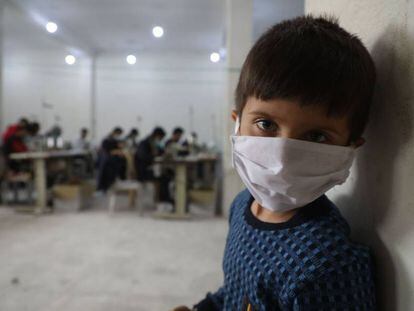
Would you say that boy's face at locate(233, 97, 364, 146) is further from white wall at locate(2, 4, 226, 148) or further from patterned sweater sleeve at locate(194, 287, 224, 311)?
white wall at locate(2, 4, 226, 148)

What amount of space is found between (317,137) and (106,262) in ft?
8.56

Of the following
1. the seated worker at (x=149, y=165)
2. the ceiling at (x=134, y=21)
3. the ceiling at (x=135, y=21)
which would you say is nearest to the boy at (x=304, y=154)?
the ceiling at (x=135, y=21)

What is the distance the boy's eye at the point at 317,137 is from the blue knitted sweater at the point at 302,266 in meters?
0.11

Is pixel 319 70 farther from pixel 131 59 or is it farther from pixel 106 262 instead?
pixel 131 59

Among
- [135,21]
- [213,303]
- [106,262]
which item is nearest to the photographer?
[213,303]

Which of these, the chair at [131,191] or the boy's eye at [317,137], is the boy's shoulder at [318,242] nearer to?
the boy's eye at [317,137]

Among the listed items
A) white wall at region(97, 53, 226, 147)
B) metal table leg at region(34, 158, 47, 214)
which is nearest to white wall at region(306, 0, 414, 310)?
metal table leg at region(34, 158, 47, 214)

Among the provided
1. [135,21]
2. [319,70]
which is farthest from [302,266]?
[135,21]

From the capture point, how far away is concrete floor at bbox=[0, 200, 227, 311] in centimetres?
210

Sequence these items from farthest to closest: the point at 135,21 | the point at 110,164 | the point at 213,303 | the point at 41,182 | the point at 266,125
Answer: the point at 135,21 < the point at 110,164 < the point at 41,182 < the point at 213,303 < the point at 266,125

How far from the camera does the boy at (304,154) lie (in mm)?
449

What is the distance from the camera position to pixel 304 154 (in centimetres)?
49

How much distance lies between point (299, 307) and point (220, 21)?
20.3ft

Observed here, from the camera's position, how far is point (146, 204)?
5184 mm
